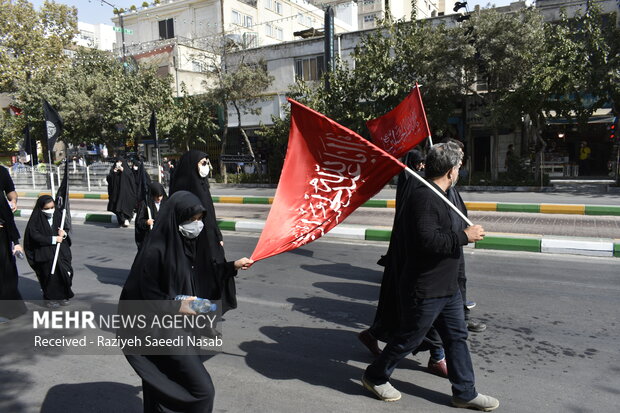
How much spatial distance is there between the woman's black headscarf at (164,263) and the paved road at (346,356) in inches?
44.5

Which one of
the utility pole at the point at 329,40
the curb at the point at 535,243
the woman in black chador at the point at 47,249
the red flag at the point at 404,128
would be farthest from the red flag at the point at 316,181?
the utility pole at the point at 329,40

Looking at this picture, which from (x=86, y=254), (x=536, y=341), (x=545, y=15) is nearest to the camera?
(x=536, y=341)

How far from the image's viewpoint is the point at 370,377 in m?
3.28

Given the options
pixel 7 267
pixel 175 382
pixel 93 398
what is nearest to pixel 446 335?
pixel 175 382

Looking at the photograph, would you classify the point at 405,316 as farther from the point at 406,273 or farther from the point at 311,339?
the point at 311,339

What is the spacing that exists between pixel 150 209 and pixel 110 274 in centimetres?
159

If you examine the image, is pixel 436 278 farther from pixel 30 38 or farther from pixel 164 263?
pixel 30 38

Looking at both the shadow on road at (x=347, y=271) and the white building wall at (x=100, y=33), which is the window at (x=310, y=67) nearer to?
the shadow on road at (x=347, y=271)

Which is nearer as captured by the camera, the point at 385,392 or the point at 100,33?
the point at 385,392

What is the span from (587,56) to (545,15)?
22.1ft

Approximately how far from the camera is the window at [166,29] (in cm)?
3619

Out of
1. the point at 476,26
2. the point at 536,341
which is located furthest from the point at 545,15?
the point at 536,341

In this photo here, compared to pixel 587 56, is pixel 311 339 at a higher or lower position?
lower

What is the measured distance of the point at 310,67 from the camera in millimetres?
27094
